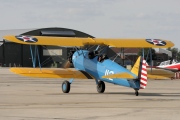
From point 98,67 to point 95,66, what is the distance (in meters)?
0.25

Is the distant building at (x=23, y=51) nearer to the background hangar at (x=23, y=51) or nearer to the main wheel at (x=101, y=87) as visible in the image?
the background hangar at (x=23, y=51)

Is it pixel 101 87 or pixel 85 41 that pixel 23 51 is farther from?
pixel 101 87

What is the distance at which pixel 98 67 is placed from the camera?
23.3 metres

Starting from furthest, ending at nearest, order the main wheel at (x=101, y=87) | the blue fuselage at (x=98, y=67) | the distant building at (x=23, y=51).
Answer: the distant building at (x=23, y=51)
the main wheel at (x=101, y=87)
the blue fuselage at (x=98, y=67)

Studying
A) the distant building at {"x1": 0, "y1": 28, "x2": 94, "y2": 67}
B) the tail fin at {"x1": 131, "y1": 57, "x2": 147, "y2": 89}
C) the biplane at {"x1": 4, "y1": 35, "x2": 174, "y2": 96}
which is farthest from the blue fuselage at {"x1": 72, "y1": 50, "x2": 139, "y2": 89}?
the distant building at {"x1": 0, "y1": 28, "x2": 94, "y2": 67}

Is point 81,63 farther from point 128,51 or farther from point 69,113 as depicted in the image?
point 128,51

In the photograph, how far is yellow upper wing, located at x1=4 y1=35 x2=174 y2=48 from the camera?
76.2ft

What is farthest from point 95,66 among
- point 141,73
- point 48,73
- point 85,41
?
point 141,73

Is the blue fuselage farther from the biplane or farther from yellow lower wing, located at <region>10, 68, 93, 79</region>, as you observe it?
yellow lower wing, located at <region>10, 68, 93, 79</region>

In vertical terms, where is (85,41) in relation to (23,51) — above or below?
above

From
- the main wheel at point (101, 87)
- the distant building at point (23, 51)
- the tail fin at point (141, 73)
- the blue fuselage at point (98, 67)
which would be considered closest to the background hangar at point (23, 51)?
the distant building at point (23, 51)

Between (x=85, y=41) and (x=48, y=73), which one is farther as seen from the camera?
(x=85, y=41)

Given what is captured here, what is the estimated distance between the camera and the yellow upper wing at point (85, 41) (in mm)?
23219

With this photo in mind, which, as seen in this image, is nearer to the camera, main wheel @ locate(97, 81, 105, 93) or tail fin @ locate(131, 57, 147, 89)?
tail fin @ locate(131, 57, 147, 89)
